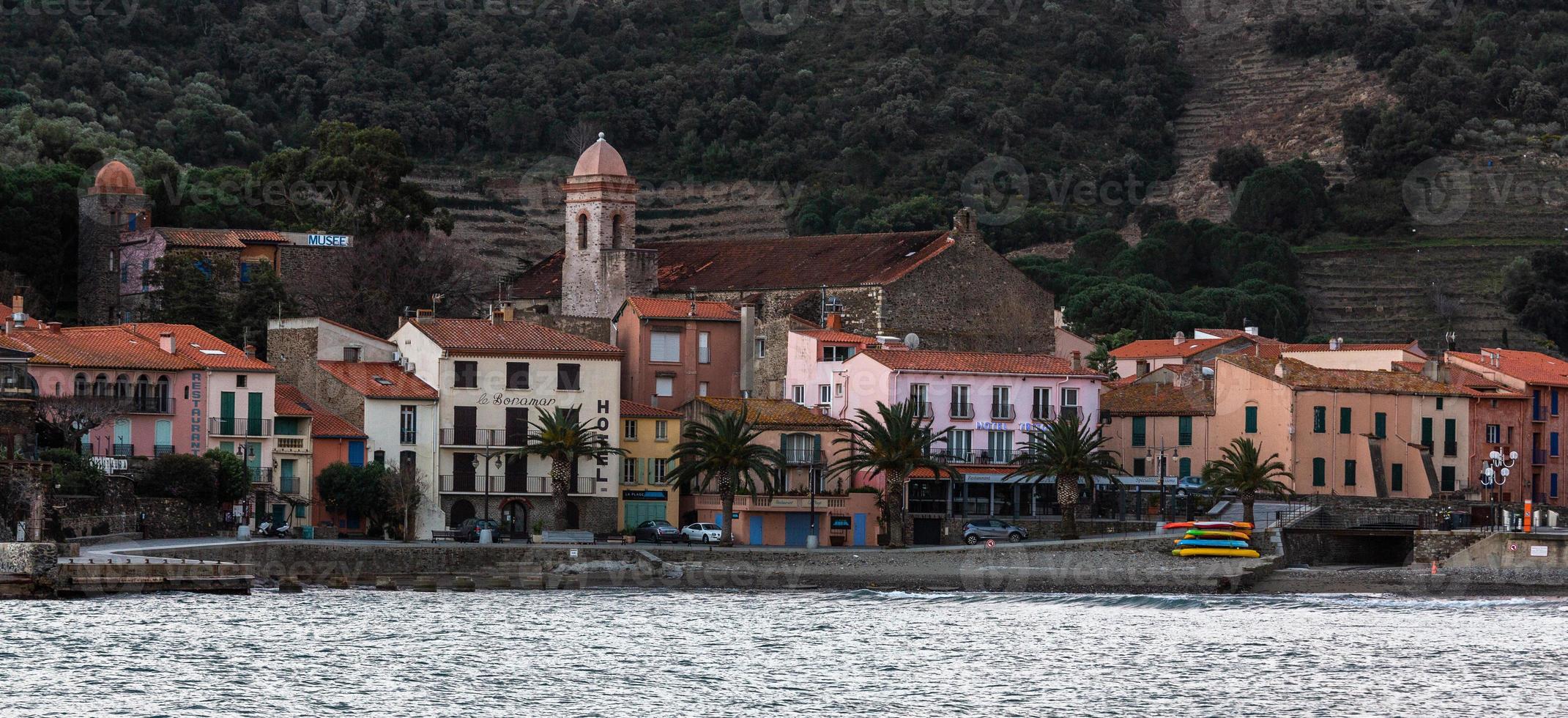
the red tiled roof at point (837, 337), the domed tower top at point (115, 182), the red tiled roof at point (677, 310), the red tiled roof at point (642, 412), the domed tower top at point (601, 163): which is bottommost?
the red tiled roof at point (642, 412)

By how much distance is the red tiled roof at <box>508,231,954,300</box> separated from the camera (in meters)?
93.5

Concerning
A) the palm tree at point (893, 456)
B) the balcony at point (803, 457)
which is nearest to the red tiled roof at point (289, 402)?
the balcony at point (803, 457)

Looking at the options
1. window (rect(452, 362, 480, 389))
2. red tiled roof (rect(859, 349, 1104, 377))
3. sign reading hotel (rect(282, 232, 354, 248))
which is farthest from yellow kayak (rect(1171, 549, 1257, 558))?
sign reading hotel (rect(282, 232, 354, 248))

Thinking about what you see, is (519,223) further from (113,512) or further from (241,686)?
(241,686)

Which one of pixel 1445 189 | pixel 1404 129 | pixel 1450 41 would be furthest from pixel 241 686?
pixel 1450 41

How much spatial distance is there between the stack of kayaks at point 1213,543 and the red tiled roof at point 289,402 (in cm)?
2512

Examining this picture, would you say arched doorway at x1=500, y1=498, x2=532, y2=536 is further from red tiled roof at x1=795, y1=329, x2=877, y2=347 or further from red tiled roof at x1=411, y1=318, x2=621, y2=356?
red tiled roof at x1=795, y1=329, x2=877, y2=347

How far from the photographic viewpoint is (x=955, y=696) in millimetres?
51344

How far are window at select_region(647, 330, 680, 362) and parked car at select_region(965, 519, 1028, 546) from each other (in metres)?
12.8

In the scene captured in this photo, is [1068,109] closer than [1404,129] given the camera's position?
No

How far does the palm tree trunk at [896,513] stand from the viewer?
75.3 m

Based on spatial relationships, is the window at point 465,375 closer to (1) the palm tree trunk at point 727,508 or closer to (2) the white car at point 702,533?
(2) the white car at point 702,533

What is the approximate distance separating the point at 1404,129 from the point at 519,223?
56.3m

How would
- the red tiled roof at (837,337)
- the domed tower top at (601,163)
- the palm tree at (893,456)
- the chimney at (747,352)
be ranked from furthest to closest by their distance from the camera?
the domed tower top at (601,163)
the chimney at (747,352)
the red tiled roof at (837,337)
the palm tree at (893,456)
